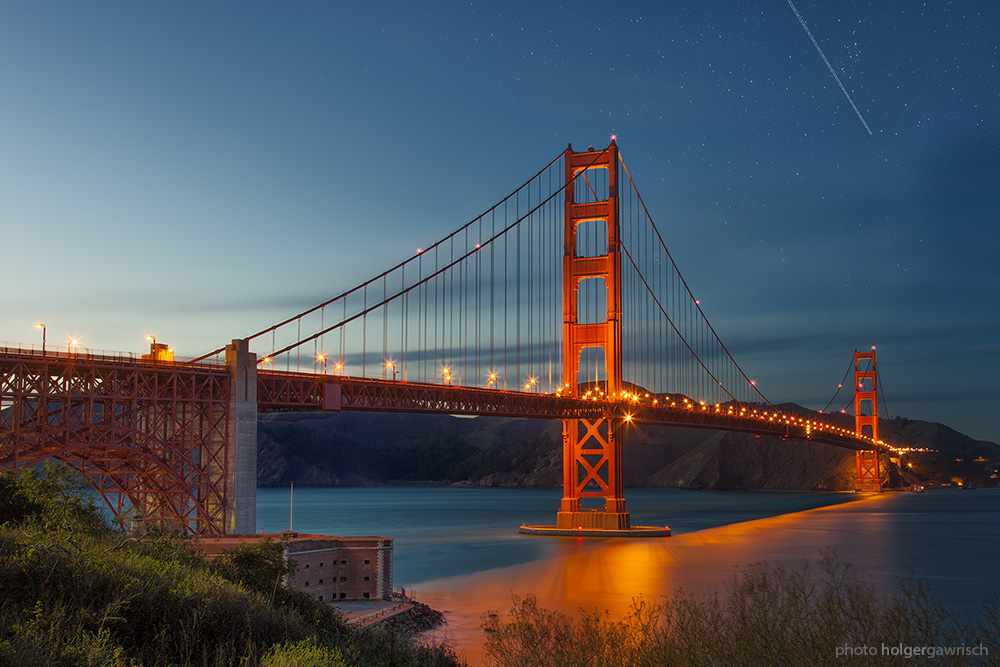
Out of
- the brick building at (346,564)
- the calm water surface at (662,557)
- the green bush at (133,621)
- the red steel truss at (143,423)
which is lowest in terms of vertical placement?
the calm water surface at (662,557)

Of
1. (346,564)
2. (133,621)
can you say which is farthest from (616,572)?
(133,621)

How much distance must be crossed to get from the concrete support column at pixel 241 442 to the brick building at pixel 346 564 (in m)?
5.55

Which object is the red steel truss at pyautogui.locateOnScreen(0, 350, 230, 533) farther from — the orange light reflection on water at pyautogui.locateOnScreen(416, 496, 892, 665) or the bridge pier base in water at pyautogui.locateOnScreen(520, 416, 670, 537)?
the bridge pier base in water at pyautogui.locateOnScreen(520, 416, 670, 537)

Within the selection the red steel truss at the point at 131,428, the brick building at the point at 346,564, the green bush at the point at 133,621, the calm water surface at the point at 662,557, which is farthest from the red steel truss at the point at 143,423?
the green bush at the point at 133,621

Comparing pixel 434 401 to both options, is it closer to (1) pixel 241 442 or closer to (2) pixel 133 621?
(1) pixel 241 442

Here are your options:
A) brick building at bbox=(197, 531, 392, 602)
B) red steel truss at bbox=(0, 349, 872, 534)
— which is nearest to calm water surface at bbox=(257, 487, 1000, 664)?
brick building at bbox=(197, 531, 392, 602)

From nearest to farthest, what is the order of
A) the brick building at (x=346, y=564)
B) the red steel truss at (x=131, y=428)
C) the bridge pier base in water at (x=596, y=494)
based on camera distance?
the brick building at (x=346, y=564), the red steel truss at (x=131, y=428), the bridge pier base in water at (x=596, y=494)

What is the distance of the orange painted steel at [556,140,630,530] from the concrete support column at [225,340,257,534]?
25.4m

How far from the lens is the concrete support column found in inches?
1403

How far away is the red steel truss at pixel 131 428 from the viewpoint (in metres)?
31.3

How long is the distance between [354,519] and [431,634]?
88.4 m

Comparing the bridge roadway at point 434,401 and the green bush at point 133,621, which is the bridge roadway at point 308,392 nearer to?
the bridge roadway at point 434,401

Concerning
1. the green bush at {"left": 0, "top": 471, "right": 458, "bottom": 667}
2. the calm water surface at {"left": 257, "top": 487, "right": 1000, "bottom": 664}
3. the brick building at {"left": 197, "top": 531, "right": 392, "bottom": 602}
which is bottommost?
the calm water surface at {"left": 257, "top": 487, "right": 1000, "bottom": 664}

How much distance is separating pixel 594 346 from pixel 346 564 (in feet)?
109
